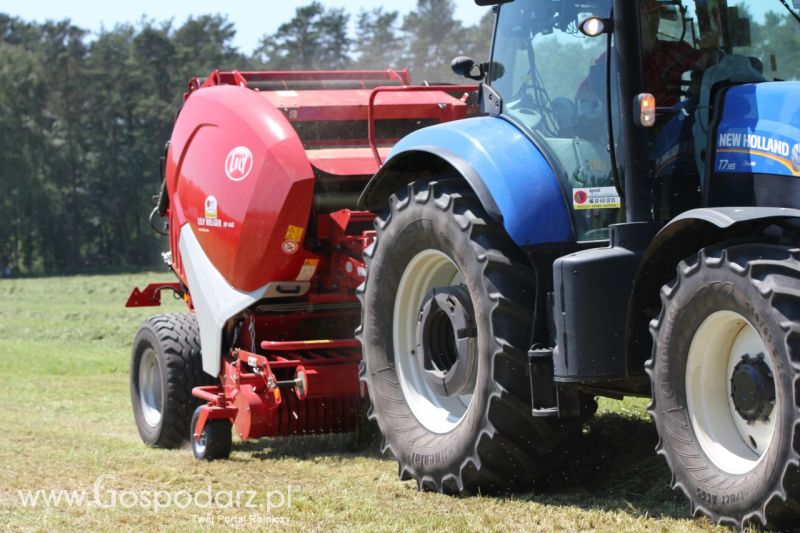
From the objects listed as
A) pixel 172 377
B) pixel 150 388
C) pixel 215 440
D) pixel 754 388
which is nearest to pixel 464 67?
pixel 754 388

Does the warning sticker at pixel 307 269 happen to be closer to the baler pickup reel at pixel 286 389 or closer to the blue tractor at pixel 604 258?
the baler pickup reel at pixel 286 389

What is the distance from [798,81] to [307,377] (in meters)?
3.47

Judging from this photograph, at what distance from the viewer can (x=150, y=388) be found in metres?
8.91

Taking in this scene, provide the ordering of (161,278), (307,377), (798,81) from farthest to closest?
1. (161,278)
2. (307,377)
3. (798,81)

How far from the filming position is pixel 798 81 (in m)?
4.71

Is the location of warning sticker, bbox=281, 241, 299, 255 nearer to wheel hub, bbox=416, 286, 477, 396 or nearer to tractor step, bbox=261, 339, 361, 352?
tractor step, bbox=261, 339, 361, 352

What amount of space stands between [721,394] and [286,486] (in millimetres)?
2433

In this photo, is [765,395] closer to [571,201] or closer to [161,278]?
[571,201]

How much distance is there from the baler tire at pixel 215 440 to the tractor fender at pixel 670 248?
3.43 metres

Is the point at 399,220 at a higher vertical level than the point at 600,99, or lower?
lower

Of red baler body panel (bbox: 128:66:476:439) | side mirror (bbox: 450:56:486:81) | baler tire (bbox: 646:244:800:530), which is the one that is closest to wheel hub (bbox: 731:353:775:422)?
baler tire (bbox: 646:244:800:530)

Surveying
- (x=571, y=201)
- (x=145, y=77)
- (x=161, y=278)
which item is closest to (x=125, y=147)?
(x=145, y=77)

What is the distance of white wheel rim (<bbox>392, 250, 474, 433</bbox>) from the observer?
19.0 ft

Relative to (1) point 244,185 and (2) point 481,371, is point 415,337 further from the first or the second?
(1) point 244,185
